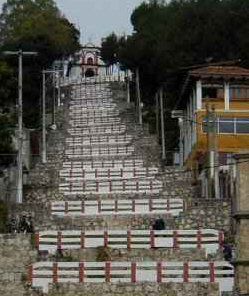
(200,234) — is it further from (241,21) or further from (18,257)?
(241,21)

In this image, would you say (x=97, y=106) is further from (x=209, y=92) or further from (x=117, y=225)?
(x=117, y=225)

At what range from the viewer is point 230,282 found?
117 feet

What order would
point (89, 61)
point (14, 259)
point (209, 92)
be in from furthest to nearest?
point (89, 61)
point (209, 92)
point (14, 259)

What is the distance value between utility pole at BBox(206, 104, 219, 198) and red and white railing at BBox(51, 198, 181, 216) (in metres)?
3.01

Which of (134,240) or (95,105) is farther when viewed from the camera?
(95,105)

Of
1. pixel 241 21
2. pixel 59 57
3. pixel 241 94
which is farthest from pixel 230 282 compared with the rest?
pixel 59 57

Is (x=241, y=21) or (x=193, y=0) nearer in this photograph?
(x=241, y=21)

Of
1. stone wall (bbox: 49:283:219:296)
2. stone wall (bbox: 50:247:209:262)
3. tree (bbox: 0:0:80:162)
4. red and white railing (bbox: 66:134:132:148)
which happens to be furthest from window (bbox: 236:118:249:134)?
stone wall (bbox: 49:283:219:296)

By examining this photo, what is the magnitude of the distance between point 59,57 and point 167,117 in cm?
2021

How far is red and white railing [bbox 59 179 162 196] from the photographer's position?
172 feet

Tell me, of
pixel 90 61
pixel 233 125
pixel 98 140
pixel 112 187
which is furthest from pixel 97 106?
pixel 90 61

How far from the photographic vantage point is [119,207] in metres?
46.4

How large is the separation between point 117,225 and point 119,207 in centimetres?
104

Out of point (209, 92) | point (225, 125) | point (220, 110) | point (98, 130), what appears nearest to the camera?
point (225, 125)
